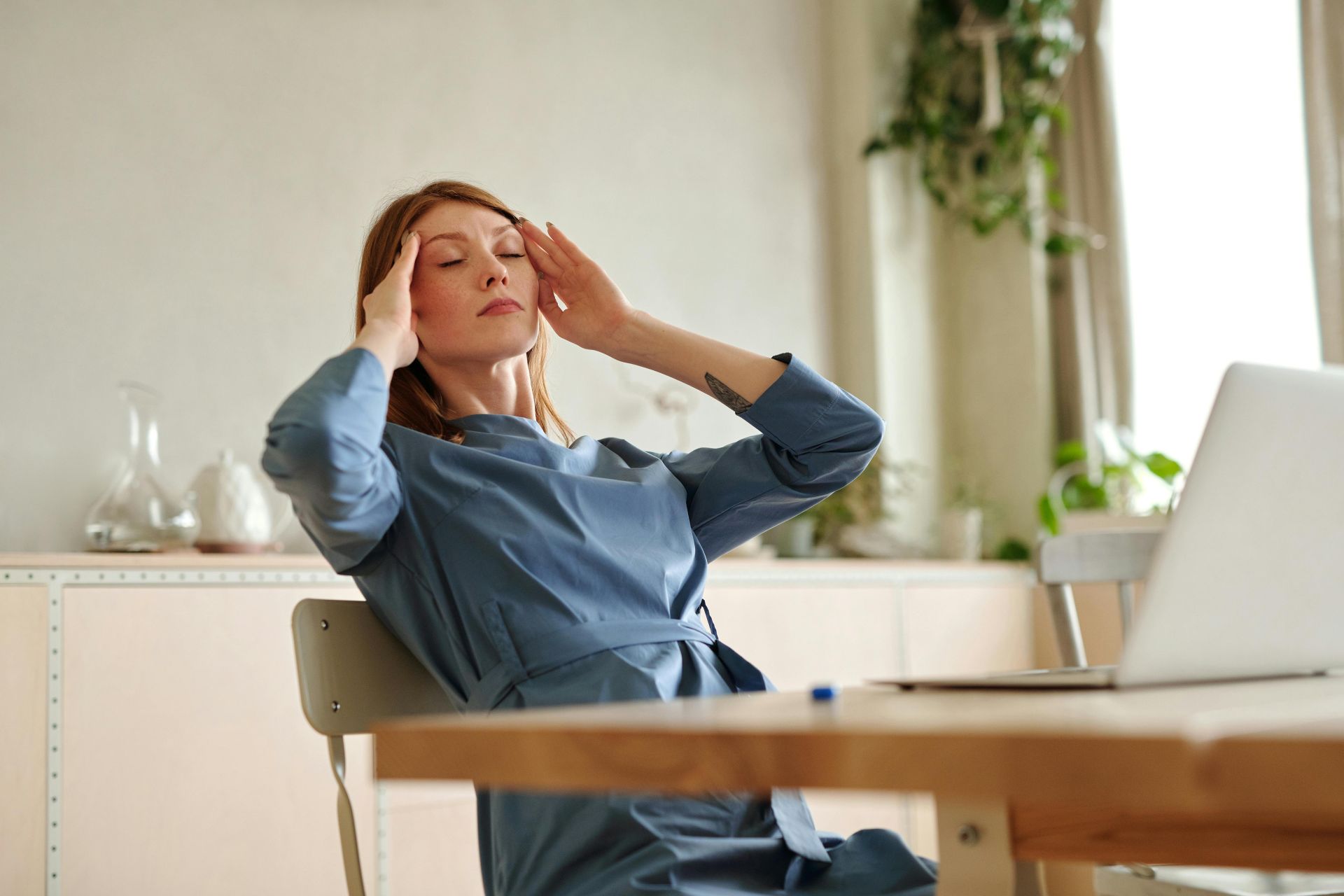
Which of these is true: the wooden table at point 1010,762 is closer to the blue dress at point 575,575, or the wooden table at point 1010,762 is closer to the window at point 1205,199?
the blue dress at point 575,575

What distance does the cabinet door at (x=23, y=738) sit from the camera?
196 cm

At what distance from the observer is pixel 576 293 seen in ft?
5.21

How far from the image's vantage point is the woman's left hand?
1568mm

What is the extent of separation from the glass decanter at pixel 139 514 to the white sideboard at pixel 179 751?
0.82ft

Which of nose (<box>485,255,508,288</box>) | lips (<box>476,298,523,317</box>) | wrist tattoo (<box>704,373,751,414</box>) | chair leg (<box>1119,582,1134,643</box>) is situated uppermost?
nose (<box>485,255,508,288</box>)

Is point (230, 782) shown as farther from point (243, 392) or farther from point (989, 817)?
point (989, 817)

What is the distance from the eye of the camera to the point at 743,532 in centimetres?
157

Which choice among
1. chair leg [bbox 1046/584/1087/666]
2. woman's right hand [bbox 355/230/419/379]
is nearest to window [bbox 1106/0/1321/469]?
chair leg [bbox 1046/584/1087/666]

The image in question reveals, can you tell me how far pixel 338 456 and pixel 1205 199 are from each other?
3828mm

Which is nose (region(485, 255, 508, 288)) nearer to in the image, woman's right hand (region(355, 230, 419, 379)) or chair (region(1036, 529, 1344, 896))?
woman's right hand (region(355, 230, 419, 379))

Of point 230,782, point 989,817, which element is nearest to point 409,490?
point 989,817

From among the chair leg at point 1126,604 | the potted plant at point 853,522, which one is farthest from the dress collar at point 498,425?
the potted plant at point 853,522

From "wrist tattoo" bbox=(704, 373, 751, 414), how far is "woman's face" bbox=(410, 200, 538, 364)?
225 millimetres

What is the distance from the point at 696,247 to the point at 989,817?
3413 mm
